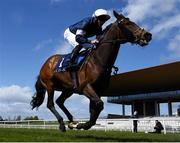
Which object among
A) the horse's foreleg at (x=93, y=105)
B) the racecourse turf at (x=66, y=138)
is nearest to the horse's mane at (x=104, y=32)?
the horse's foreleg at (x=93, y=105)

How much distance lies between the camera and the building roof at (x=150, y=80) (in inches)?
1755

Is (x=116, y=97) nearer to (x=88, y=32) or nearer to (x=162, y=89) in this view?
(x=162, y=89)

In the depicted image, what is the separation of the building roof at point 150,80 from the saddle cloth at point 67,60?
30.7m

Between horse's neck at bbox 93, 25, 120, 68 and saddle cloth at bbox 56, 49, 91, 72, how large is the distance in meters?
0.45

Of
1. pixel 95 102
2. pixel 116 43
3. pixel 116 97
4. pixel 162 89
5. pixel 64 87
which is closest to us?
pixel 95 102

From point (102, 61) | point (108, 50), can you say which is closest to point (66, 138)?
point (102, 61)

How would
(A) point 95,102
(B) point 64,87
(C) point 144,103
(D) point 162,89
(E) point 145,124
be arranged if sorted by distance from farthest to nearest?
(C) point 144,103 < (D) point 162,89 < (E) point 145,124 < (B) point 64,87 < (A) point 95,102

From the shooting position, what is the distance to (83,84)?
8891 mm

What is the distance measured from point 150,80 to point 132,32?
4221 cm

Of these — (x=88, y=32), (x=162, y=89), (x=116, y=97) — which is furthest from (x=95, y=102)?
(x=116, y=97)

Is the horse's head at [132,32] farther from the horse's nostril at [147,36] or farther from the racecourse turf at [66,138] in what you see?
the racecourse turf at [66,138]

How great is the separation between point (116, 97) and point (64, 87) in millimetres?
60646

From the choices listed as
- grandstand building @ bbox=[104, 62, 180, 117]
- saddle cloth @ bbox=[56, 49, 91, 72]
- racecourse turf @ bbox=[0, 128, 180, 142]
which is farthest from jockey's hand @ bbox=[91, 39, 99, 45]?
grandstand building @ bbox=[104, 62, 180, 117]

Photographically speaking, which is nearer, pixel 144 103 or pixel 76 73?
pixel 76 73
